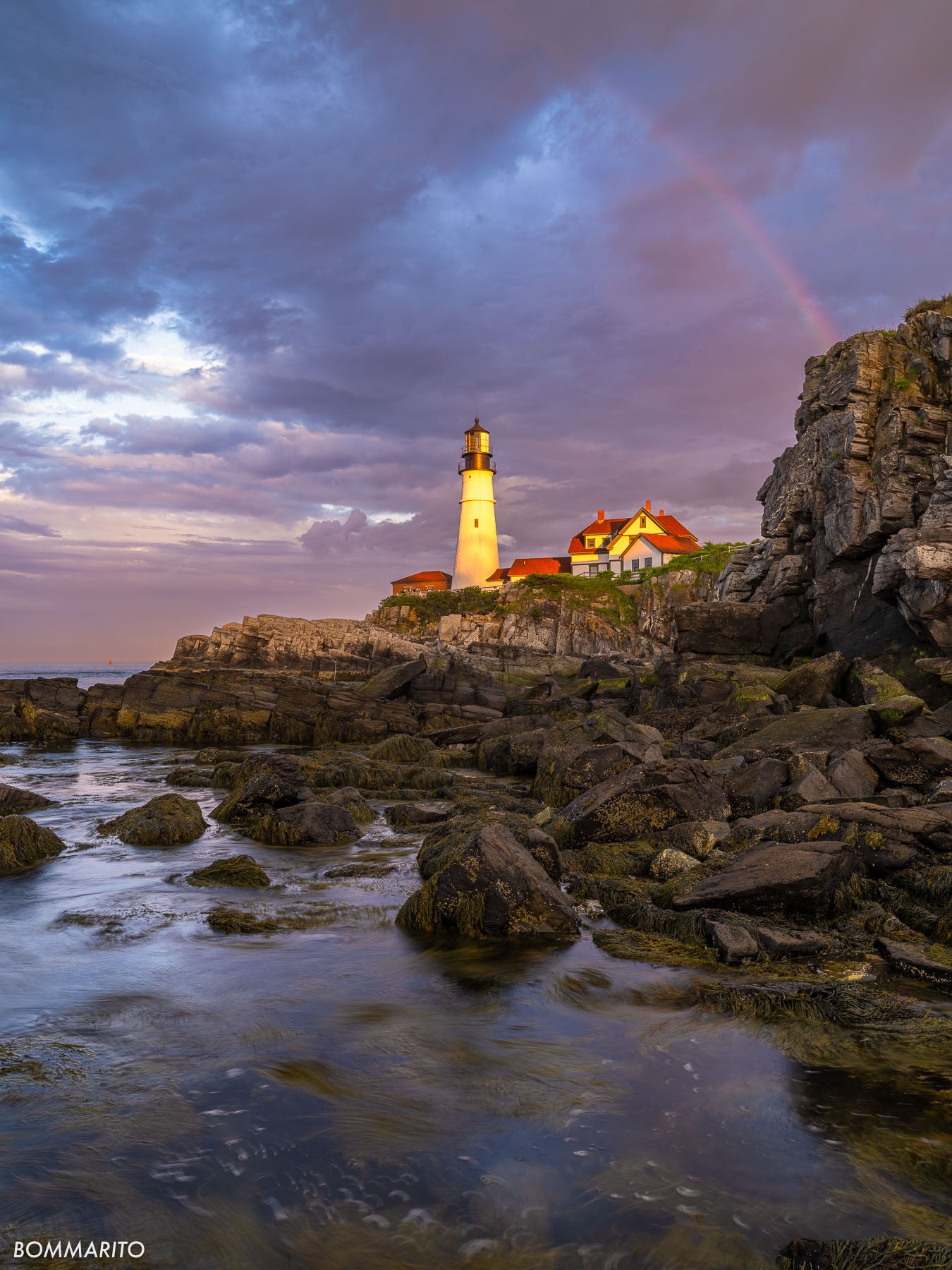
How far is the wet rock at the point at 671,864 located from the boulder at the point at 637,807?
149 cm

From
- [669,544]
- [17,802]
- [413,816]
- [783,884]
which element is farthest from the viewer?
[669,544]

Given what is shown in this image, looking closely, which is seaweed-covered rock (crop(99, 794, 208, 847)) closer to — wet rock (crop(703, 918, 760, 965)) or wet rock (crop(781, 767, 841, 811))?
wet rock (crop(703, 918, 760, 965))

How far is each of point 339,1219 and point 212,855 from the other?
34.2ft

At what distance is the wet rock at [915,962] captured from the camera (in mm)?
7531

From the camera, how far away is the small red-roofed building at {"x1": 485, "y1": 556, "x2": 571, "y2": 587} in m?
103

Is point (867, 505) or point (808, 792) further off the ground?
point (867, 505)

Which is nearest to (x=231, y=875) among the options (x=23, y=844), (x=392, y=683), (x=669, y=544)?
(x=23, y=844)

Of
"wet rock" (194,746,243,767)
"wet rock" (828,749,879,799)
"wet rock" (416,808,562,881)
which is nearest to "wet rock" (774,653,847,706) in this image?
"wet rock" (828,749,879,799)

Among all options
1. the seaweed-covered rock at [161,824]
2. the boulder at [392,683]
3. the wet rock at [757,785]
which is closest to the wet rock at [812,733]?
the wet rock at [757,785]

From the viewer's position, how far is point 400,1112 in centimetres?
557

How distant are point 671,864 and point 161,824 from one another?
401 inches

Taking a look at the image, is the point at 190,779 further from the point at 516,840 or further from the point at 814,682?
the point at 814,682

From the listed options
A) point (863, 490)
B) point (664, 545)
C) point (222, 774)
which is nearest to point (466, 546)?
point (664, 545)

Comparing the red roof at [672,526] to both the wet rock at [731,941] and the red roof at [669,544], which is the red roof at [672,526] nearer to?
the red roof at [669,544]
